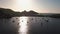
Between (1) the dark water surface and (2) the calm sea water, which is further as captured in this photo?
(2) the calm sea water

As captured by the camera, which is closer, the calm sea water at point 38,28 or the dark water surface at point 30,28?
the dark water surface at point 30,28
